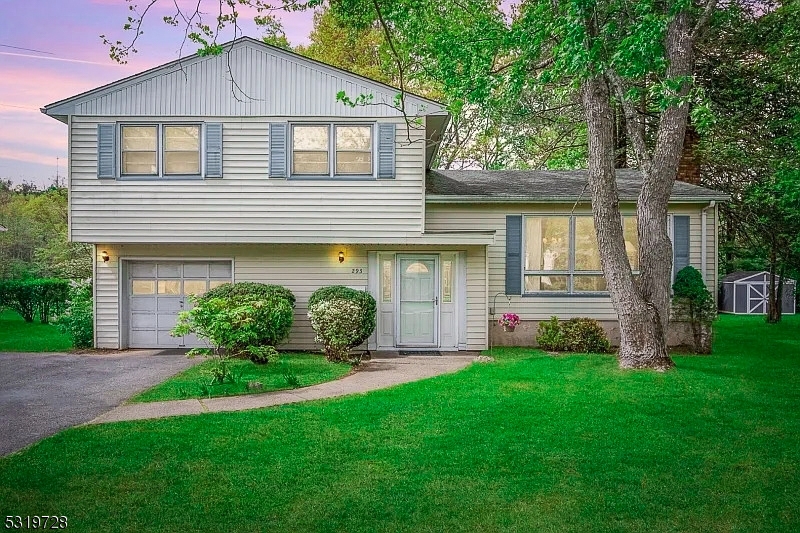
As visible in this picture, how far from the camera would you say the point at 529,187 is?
1328cm

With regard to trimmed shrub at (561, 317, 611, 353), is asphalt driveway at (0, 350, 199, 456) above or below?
below

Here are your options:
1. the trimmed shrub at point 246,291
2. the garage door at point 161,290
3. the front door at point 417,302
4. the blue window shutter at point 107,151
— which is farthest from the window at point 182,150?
the front door at point 417,302

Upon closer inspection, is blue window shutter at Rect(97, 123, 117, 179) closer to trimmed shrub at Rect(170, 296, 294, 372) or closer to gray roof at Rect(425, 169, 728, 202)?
trimmed shrub at Rect(170, 296, 294, 372)

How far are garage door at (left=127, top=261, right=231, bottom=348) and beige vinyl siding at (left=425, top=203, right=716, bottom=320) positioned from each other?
4.67 meters

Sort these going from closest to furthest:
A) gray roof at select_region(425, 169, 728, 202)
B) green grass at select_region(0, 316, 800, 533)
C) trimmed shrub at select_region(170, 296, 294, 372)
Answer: green grass at select_region(0, 316, 800, 533)
trimmed shrub at select_region(170, 296, 294, 372)
gray roof at select_region(425, 169, 728, 202)

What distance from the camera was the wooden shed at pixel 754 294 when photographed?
24859mm

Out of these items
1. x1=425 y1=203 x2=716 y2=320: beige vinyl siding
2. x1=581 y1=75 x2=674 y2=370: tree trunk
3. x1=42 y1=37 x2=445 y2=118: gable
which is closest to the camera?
x1=581 y1=75 x2=674 y2=370: tree trunk

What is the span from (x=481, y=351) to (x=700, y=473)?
731 cm

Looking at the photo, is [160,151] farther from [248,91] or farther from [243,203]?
[248,91]

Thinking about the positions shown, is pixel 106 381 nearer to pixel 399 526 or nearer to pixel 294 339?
pixel 294 339

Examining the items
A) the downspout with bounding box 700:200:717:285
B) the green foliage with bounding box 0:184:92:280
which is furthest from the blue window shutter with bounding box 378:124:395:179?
the green foliage with bounding box 0:184:92:280

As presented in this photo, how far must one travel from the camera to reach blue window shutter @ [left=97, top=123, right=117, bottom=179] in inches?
459

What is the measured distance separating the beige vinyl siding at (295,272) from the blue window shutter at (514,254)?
0.68 meters

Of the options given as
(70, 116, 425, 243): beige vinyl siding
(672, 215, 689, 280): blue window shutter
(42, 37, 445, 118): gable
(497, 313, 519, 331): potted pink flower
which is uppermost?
(42, 37, 445, 118): gable
